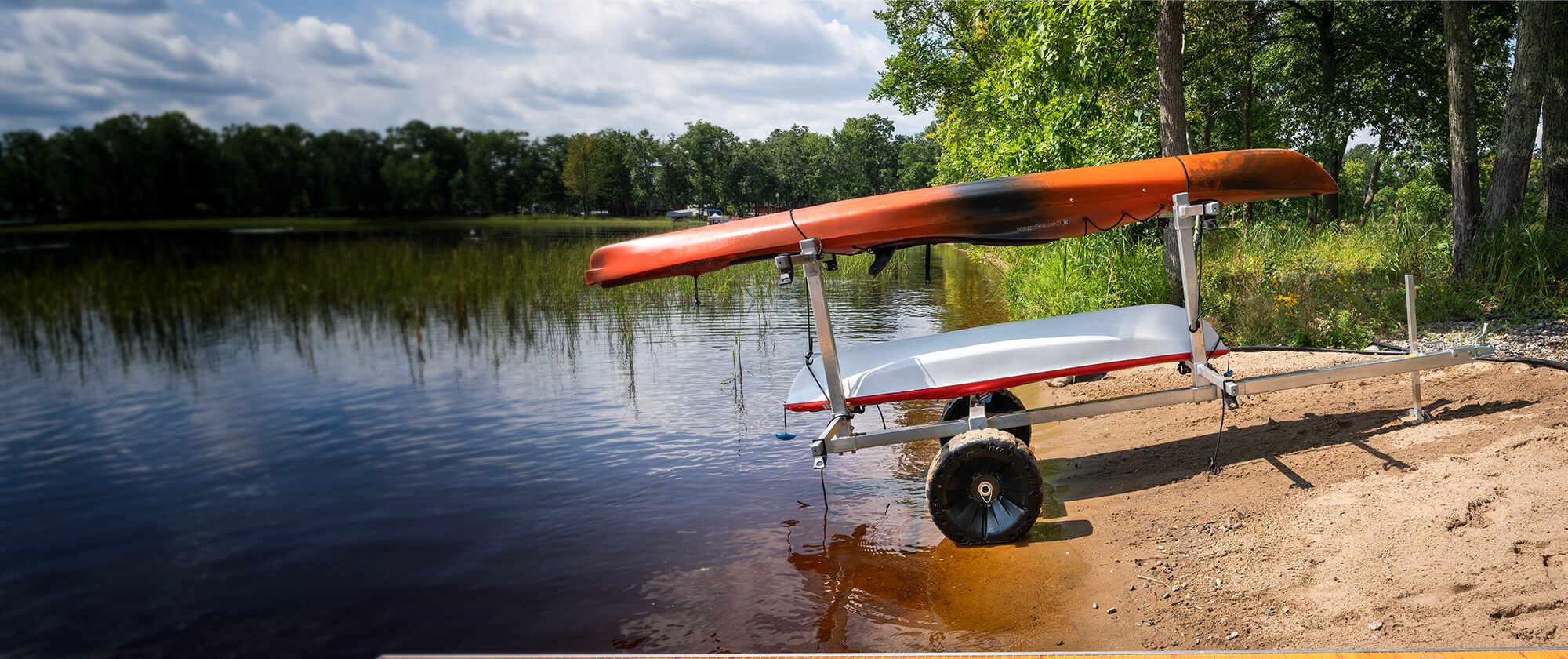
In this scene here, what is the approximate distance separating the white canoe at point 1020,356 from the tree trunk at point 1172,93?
16.0ft

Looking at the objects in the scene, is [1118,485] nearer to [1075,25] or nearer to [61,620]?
[1075,25]

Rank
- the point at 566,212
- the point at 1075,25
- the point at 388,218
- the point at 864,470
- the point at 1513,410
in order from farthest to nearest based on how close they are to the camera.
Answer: the point at 566,212 → the point at 388,218 → the point at 1075,25 → the point at 864,470 → the point at 1513,410

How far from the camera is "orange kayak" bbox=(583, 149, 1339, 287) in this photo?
18.0ft

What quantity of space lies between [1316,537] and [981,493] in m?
1.82

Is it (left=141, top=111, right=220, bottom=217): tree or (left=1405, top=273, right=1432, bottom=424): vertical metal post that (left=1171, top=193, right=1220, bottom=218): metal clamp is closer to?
(left=1405, top=273, right=1432, bottom=424): vertical metal post

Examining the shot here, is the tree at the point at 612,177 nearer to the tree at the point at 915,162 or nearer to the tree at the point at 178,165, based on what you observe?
the tree at the point at 178,165

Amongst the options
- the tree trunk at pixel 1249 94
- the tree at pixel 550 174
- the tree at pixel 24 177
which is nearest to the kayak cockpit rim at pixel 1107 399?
the tree trunk at pixel 1249 94

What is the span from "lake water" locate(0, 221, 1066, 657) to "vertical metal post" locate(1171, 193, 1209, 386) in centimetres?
217

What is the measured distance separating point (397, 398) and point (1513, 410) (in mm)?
11836

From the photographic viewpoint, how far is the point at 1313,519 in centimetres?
460

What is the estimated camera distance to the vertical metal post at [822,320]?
539 cm

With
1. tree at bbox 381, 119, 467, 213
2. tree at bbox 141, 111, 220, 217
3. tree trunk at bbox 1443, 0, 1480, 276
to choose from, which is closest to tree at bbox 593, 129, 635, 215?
tree at bbox 381, 119, 467, 213

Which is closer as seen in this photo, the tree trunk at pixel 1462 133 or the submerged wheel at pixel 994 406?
the submerged wheel at pixel 994 406

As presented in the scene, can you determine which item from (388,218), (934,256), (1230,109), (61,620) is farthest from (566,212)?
(61,620)
